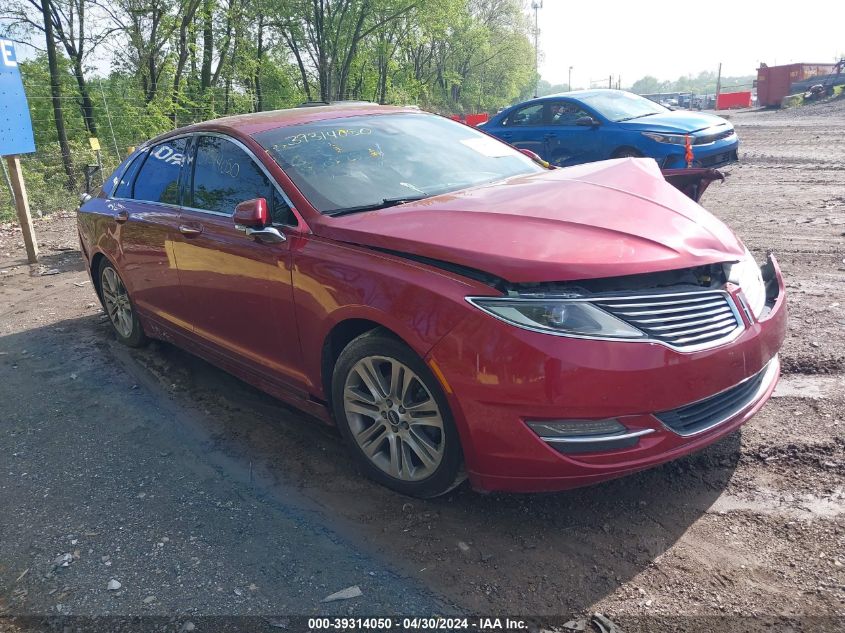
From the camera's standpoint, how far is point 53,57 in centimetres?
1750

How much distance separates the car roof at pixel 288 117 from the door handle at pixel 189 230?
620 mm

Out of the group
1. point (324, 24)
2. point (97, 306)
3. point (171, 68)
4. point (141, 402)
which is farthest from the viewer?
point (324, 24)

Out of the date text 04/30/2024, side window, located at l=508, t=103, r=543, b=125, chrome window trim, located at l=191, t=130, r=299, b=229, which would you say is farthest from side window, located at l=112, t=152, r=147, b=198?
side window, located at l=508, t=103, r=543, b=125

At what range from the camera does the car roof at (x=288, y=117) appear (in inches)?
156

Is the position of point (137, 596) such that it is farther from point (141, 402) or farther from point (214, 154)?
point (214, 154)

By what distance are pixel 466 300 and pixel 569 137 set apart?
8305 mm

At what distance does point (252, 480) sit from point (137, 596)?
87cm

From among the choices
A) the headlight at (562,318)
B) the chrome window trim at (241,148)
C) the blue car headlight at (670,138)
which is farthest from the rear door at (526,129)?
the headlight at (562,318)

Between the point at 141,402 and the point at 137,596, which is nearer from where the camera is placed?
the point at 137,596

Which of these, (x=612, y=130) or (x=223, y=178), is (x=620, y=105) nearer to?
(x=612, y=130)

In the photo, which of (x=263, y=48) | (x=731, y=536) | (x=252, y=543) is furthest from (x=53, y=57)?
(x=731, y=536)

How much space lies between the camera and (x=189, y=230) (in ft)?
13.5

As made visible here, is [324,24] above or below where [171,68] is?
above

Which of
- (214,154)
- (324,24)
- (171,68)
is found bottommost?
(214,154)
